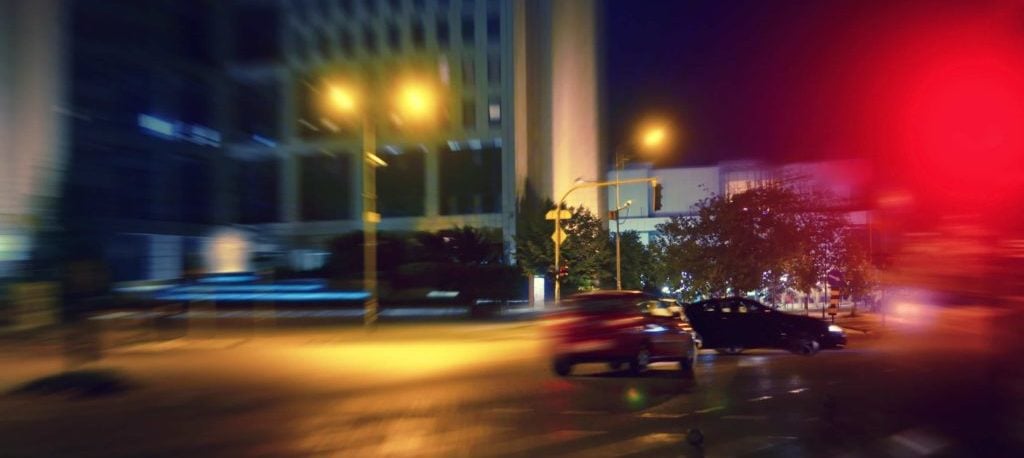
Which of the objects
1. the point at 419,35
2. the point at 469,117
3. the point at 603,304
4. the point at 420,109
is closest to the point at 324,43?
the point at 419,35

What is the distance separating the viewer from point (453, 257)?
41625 mm

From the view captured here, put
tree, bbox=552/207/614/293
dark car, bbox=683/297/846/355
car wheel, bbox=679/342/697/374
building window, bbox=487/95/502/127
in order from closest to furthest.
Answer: car wheel, bbox=679/342/697/374 < dark car, bbox=683/297/846/355 < tree, bbox=552/207/614/293 < building window, bbox=487/95/502/127

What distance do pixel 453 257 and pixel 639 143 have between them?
15.5 meters

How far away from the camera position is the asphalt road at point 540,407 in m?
3.88

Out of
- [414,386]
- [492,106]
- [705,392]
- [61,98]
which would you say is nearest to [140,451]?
[414,386]

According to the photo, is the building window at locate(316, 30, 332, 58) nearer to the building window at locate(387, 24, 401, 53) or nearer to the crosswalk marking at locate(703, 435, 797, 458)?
the building window at locate(387, 24, 401, 53)

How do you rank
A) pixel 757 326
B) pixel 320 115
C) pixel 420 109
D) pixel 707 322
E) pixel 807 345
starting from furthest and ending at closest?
pixel 320 115 → pixel 420 109 → pixel 707 322 → pixel 757 326 → pixel 807 345

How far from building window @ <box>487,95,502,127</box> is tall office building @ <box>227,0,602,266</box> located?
78 millimetres

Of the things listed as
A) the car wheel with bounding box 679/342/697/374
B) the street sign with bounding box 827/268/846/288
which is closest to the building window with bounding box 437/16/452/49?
the street sign with bounding box 827/268/846/288

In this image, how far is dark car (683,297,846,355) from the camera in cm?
1873

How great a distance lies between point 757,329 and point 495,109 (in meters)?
35.7

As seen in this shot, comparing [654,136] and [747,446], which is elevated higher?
[654,136]

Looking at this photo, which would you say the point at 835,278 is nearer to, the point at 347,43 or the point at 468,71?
the point at 468,71

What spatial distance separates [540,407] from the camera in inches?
406
